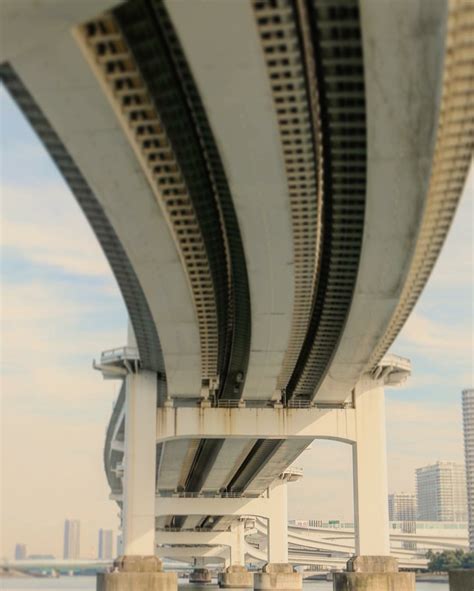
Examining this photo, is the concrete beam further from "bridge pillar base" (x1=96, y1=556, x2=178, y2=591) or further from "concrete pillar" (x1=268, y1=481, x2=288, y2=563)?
"concrete pillar" (x1=268, y1=481, x2=288, y2=563)

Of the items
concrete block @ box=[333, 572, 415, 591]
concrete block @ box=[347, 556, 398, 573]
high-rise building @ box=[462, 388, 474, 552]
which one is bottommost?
concrete block @ box=[333, 572, 415, 591]

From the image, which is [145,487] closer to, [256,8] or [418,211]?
[418,211]

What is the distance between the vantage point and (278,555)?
229 ft

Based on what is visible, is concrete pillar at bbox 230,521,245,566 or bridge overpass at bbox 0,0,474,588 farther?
concrete pillar at bbox 230,521,245,566

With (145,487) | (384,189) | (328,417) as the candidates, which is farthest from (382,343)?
(384,189)

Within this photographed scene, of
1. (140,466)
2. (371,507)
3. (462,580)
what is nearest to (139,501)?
(140,466)

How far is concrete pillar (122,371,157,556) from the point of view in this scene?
34156 millimetres

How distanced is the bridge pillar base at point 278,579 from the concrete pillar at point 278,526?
3.72 feet

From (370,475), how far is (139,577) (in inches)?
397

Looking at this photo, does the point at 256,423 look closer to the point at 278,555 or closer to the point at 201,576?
the point at 278,555

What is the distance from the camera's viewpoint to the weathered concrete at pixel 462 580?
31.3 meters

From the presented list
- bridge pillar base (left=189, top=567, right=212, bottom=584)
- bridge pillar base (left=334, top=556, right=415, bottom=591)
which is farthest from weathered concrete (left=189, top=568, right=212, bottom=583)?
bridge pillar base (left=334, top=556, right=415, bottom=591)

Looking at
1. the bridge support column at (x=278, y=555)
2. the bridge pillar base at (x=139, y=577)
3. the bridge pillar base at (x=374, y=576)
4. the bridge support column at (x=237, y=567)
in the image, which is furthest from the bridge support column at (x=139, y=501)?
the bridge support column at (x=237, y=567)

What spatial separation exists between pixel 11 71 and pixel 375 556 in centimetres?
2605
